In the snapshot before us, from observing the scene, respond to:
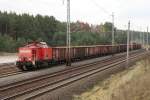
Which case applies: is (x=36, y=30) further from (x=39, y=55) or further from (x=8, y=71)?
(x=8, y=71)

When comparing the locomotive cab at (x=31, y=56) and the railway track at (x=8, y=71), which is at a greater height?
the locomotive cab at (x=31, y=56)

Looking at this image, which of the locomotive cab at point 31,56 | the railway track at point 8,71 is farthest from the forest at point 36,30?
the locomotive cab at point 31,56

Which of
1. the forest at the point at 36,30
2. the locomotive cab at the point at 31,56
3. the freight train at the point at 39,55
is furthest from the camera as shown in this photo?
the forest at the point at 36,30

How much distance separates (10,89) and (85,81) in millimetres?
6716

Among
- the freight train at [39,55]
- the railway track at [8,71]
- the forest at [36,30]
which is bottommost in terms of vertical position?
the railway track at [8,71]

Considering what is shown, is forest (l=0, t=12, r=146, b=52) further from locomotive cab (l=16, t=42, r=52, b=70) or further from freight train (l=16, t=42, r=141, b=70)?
locomotive cab (l=16, t=42, r=52, b=70)

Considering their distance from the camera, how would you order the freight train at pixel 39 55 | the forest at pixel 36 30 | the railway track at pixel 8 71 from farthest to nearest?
the forest at pixel 36 30, the freight train at pixel 39 55, the railway track at pixel 8 71

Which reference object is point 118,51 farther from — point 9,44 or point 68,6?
point 68,6

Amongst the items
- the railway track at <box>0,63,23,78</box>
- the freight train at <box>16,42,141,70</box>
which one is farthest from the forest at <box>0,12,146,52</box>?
the railway track at <box>0,63,23,78</box>

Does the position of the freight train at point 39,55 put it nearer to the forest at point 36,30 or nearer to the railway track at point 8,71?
the railway track at point 8,71

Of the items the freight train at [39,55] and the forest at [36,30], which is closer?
the freight train at [39,55]

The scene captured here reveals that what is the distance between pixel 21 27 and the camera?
11688 centimetres

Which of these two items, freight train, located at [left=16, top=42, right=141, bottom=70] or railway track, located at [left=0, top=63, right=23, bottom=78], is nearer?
railway track, located at [left=0, top=63, right=23, bottom=78]

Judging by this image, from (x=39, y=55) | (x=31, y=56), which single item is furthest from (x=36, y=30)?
(x=31, y=56)
